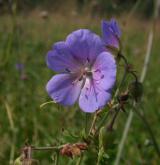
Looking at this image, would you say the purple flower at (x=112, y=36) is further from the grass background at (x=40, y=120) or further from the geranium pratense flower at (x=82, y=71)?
the grass background at (x=40, y=120)

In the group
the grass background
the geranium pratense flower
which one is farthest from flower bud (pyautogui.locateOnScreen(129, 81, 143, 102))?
the grass background

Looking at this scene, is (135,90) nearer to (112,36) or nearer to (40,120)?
(112,36)

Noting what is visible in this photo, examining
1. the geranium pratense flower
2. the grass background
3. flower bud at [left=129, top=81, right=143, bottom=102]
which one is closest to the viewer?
the geranium pratense flower

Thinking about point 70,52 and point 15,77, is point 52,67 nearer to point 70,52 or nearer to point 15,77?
point 70,52

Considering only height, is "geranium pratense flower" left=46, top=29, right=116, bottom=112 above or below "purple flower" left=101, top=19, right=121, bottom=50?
below

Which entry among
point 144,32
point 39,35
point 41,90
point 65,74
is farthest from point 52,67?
point 144,32

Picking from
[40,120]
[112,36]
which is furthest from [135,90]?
[40,120]

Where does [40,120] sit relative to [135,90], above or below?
above

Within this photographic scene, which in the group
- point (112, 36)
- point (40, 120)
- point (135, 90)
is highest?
point (40, 120)

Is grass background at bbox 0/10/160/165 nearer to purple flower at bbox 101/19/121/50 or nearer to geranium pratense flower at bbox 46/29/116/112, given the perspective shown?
geranium pratense flower at bbox 46/29/116/112
